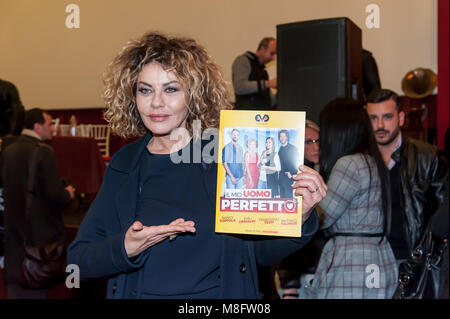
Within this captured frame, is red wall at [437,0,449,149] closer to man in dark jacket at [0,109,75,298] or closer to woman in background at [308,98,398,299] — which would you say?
woman in background at [308,98,398,299]

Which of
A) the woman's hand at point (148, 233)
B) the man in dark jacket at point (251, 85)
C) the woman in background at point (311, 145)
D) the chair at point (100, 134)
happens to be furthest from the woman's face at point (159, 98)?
the chair at point (100, 134)

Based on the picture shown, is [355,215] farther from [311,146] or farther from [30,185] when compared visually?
[30,185]

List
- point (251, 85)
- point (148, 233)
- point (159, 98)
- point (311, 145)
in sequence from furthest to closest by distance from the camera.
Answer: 1. point (251, 85)
2. point (311, 145)
3. point (159, 98)
4. point (148, 233)

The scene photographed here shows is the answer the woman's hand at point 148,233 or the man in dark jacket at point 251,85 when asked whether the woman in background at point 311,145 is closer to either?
the man in dark jacket at point 251,85

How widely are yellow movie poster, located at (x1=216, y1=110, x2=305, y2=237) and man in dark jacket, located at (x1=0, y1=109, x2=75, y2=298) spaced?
5.45 feet

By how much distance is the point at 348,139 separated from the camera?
6.88ft

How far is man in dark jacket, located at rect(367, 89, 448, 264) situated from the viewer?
223cm

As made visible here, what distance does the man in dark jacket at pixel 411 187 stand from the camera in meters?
2.23

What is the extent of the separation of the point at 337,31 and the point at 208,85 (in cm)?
189

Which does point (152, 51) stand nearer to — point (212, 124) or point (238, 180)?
point (212, 124)

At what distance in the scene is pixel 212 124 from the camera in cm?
133

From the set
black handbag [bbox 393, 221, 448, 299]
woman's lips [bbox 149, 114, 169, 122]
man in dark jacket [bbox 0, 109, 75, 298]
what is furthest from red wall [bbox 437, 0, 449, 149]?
woman's lips [bbox 149, 114, 169, 122]

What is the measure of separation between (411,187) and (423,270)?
36cm

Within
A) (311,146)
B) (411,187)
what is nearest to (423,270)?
(411,187)
